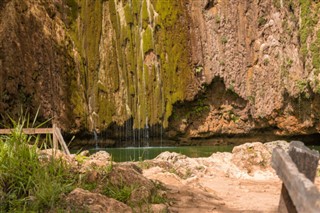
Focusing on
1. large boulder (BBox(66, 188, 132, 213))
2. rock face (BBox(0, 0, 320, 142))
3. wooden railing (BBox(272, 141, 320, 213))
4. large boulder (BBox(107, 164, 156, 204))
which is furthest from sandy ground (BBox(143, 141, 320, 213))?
rock face (BBox(0, 0, 320, 142))

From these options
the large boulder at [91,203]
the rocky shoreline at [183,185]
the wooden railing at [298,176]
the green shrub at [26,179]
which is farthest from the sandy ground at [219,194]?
the wooden railing at [298,176]

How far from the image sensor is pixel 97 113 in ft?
63.4

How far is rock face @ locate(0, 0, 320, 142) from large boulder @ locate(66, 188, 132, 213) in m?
14.1

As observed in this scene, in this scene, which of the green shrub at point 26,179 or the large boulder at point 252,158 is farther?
the large boulder at point 252,158

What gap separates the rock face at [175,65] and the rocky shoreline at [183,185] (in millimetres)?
11114

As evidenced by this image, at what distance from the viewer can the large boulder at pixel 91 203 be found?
374 cm

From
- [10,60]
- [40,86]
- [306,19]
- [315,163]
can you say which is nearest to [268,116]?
[306,19]

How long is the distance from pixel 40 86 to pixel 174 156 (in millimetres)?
10357

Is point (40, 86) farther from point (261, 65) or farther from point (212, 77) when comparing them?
point (261, 65)

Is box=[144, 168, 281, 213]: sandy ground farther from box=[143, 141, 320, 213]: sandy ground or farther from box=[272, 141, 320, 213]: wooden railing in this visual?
box=[272, 141, 320, 213]: wooden railing

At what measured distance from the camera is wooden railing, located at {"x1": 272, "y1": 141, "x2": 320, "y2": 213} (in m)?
1.76

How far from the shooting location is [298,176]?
2.03m

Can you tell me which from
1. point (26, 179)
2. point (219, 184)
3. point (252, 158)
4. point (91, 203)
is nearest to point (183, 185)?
point (219, 184)

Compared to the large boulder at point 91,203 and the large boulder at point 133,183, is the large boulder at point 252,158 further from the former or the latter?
the large boulder at point 91,203
